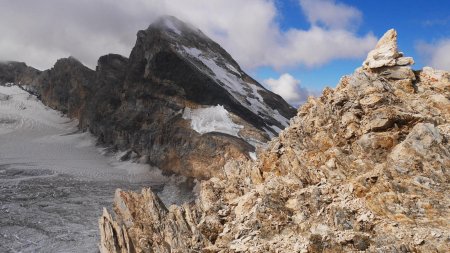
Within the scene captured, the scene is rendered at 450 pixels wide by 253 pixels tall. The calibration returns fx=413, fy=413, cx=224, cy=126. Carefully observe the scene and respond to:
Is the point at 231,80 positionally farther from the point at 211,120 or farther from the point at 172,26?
the point at 211,120

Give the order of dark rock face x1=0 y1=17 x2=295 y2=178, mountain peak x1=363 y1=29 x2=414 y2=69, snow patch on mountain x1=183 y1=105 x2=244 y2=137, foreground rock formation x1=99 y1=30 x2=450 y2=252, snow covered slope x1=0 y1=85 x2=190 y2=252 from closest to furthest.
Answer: foreground rock formation x1=99 y1=30 x2=450 y2=252 < mountain peak x1=363 y1=29 x2=414 y2=69 < snow covered slope x1=0 y1=85 x2=190 y2=252 < dark rock face x1=0 y1=17 x2=295 y2=178 < snow patch on mountain x1=183 y1=105 x2=244 y2=137

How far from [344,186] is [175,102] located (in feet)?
273

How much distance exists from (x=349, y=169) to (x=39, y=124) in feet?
542

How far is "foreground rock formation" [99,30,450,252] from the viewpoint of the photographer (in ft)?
46.5

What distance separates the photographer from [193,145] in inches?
3273

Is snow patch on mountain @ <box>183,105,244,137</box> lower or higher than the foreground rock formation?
higher

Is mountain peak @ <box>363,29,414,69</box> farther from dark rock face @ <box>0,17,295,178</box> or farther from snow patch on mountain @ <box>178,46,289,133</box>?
snow patch on mountain @ <box>178,46,289,133</box>

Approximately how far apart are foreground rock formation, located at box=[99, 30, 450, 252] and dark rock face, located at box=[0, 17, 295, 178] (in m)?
48.4

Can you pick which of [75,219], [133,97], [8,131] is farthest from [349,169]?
[8,131]

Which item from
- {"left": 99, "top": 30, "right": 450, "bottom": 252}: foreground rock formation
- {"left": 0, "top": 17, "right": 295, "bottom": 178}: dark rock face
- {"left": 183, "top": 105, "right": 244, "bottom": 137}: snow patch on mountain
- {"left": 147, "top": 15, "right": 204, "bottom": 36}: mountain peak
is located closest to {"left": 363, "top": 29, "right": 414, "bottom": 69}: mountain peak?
A: {"left": 99, "top": 30, "right": 450, "bottom": 252}: foreground rock formation

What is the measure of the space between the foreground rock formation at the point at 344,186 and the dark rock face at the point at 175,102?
1905 inches

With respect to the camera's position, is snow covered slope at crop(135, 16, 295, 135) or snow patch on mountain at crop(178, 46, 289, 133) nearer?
snow covered slope at crop(135, 16, 295, 135)

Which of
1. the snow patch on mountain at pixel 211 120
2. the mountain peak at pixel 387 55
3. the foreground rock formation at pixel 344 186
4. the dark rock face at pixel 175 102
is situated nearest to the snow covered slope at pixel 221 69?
the dark rock face at pixel 175 102

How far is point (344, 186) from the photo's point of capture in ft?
54.3
